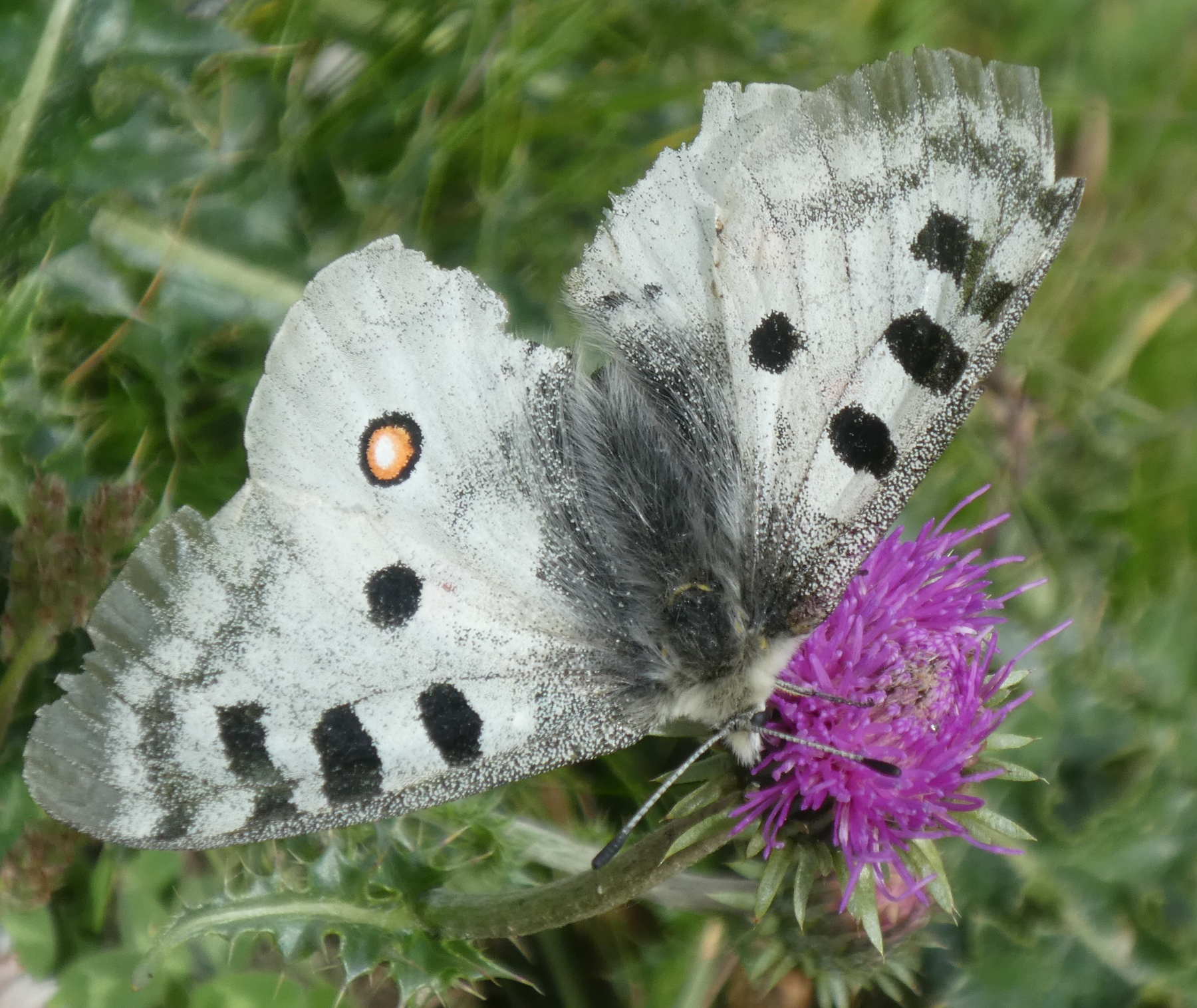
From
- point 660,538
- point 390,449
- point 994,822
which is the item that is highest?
point 390,449

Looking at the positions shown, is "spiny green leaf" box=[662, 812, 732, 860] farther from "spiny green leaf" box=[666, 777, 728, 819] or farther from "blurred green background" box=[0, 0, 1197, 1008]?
"blurred green background" box=[0, 0, 1197, 1008]

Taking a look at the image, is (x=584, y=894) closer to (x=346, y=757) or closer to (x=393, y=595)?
(x=346, y=757)

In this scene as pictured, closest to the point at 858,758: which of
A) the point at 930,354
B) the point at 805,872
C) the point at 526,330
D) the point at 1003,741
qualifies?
the point at 805,872

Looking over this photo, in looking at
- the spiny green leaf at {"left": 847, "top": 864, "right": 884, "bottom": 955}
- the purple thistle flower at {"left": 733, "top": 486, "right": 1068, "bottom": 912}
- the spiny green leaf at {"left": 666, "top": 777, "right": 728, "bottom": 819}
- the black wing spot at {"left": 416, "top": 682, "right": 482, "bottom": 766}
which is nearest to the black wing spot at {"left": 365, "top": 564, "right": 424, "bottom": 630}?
the black wing spot at {"left": 416, "top": 682, "right": 482, "bottom": 766}

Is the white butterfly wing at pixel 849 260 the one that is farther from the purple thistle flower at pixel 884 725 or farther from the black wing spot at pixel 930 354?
the purple thistle flower at pixel 884 725

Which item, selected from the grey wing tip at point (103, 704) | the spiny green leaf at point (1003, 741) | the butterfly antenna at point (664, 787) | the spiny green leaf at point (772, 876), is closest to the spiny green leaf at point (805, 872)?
the spiny green leaf at point (772, 876)

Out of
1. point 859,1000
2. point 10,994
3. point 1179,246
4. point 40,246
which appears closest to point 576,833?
point 859,1000
